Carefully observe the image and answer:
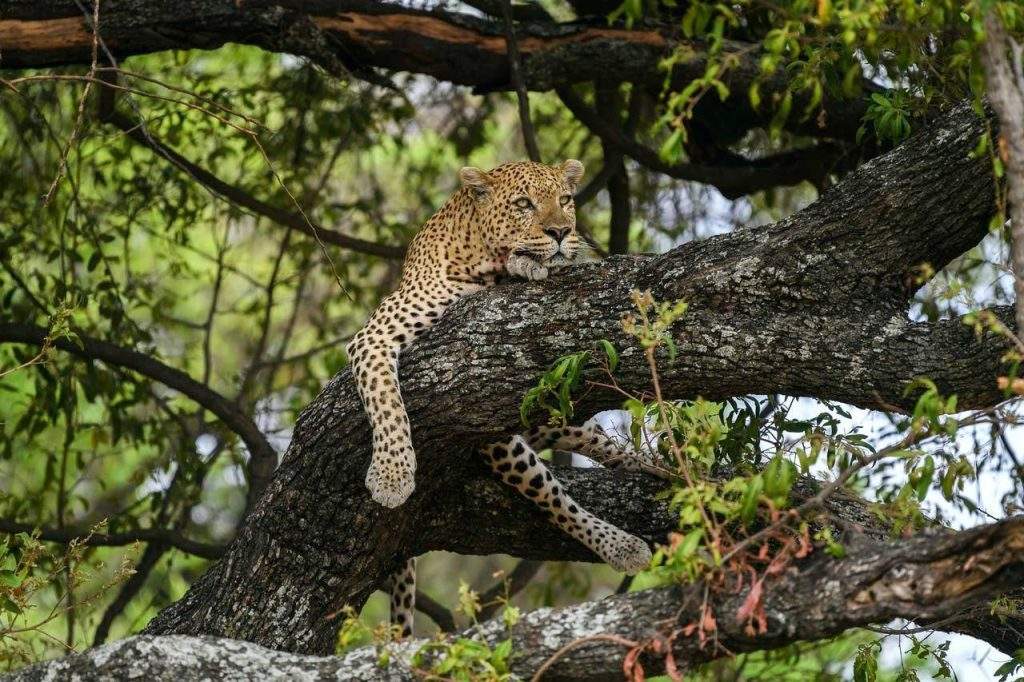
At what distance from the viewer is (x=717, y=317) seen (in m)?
5.37

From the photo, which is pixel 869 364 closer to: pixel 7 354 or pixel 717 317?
pixel 717 317

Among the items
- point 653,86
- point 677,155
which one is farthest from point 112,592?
point 677,155

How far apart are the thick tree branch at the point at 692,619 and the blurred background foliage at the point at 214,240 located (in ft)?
5.51

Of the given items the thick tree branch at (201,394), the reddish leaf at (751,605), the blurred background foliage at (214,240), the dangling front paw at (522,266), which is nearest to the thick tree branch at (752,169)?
the blurred background foliage at (214,240)

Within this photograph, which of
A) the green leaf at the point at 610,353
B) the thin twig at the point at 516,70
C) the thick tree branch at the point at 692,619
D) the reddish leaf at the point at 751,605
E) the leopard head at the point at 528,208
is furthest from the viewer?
the thin twig at the point at 516,70

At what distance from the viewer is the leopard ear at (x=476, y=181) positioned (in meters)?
6.88

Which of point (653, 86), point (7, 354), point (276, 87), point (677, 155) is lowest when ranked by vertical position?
point (677, 155)

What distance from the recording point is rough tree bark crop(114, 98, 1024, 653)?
17.3 feet

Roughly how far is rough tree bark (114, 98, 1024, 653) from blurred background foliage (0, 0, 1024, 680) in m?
0.64

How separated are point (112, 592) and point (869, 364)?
7524 millimetres

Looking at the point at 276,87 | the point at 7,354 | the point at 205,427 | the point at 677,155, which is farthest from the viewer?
the point at 276,87

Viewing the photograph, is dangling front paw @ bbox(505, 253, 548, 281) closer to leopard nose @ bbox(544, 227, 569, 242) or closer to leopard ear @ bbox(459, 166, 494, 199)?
leopard nose @ bbox(544, 227, 569, 242)

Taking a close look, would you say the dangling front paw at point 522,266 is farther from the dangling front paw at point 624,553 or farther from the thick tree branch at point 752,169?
the thick tree branch at point 752,169

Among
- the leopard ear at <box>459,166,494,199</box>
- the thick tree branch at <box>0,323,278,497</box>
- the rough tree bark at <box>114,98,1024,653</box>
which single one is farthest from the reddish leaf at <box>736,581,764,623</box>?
the thick tree branch at <box>0,323,278,497</box>
